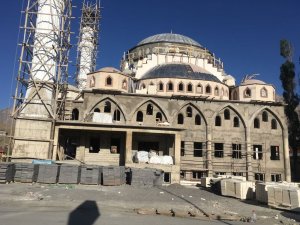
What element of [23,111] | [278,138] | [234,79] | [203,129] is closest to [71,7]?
[23,111]

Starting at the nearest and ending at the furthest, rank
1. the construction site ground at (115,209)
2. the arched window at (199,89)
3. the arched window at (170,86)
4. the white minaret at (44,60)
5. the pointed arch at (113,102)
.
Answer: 1. the construction site ground at (115,209)
2. the white minaret at (44,60)
3. the pointed arch at (113,102)
4. the arched window at (170,86)
5. the arched window at (199,89)

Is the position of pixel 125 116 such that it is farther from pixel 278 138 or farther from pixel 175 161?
pixel 278 138

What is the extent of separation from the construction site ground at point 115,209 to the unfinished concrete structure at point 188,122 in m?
10.4

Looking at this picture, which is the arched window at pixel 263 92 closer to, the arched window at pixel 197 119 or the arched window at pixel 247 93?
the arched window at pixel 247 93

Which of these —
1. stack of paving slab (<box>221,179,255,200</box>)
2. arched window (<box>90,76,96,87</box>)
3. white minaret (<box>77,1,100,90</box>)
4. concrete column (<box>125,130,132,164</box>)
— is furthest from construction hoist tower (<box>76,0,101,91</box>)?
stack of paving slab (<box>221,179,255,200</box>)

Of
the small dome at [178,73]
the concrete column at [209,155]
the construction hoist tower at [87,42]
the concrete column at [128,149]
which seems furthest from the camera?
the construction hoist tower at [87,42]

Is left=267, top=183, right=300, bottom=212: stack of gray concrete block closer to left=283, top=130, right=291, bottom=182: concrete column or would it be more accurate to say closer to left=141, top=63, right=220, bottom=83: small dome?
left=283, top=130, right=291, bottom=182: concrete column

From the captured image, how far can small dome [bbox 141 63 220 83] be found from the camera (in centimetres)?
3216

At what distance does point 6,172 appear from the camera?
678 inches

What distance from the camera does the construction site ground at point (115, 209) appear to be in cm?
949

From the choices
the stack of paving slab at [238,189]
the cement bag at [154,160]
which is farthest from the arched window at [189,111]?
the stack of paving slab at [238,189]

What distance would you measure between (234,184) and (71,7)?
70.1ft

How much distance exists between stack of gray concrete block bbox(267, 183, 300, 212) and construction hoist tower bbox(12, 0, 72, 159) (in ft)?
51.3

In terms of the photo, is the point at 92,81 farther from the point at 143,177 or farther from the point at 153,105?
the point at 143,177
